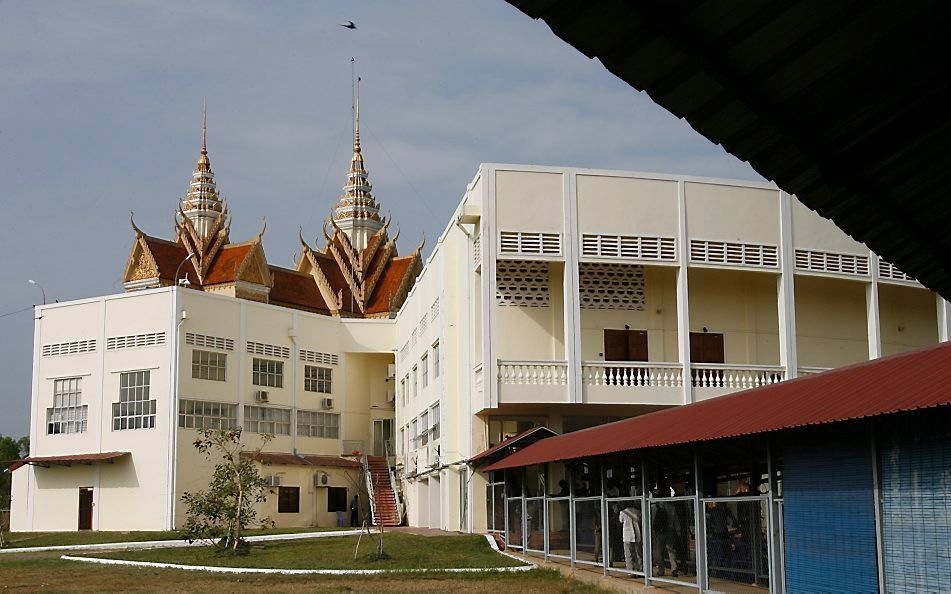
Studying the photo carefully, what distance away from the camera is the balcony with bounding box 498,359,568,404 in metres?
29.3

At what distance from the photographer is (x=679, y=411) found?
18625mm

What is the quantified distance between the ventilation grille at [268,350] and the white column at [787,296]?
24329 millimetres

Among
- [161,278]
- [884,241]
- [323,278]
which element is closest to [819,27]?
[884,241]

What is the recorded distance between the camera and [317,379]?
5131cm

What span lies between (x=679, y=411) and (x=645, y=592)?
3.54m

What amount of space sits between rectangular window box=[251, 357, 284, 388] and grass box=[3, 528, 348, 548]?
23.3ft

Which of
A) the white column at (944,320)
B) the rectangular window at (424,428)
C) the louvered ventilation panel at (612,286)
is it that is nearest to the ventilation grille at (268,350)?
the rectangular window at (424,428)

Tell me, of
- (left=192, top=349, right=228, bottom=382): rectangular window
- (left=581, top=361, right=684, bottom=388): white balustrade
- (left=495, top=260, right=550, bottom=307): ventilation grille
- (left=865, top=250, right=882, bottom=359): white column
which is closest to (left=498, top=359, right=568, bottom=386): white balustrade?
(left=581, top=361, right=684, bottom=388): white balustrade

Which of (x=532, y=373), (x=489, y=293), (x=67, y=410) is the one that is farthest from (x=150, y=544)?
(x=489, y=293)

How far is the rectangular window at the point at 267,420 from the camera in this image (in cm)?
4784

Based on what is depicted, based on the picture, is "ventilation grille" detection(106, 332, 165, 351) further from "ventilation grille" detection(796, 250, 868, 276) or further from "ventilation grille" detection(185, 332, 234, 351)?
"ventilation grille" detection(796, 250, 868, 276)

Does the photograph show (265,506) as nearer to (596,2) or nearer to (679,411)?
(679,411)

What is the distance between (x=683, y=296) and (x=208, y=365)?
23.1 m

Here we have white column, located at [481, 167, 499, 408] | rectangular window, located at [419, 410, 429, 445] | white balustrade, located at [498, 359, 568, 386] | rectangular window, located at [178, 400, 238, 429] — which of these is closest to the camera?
white column, located at [481, 167, 499, 408]
